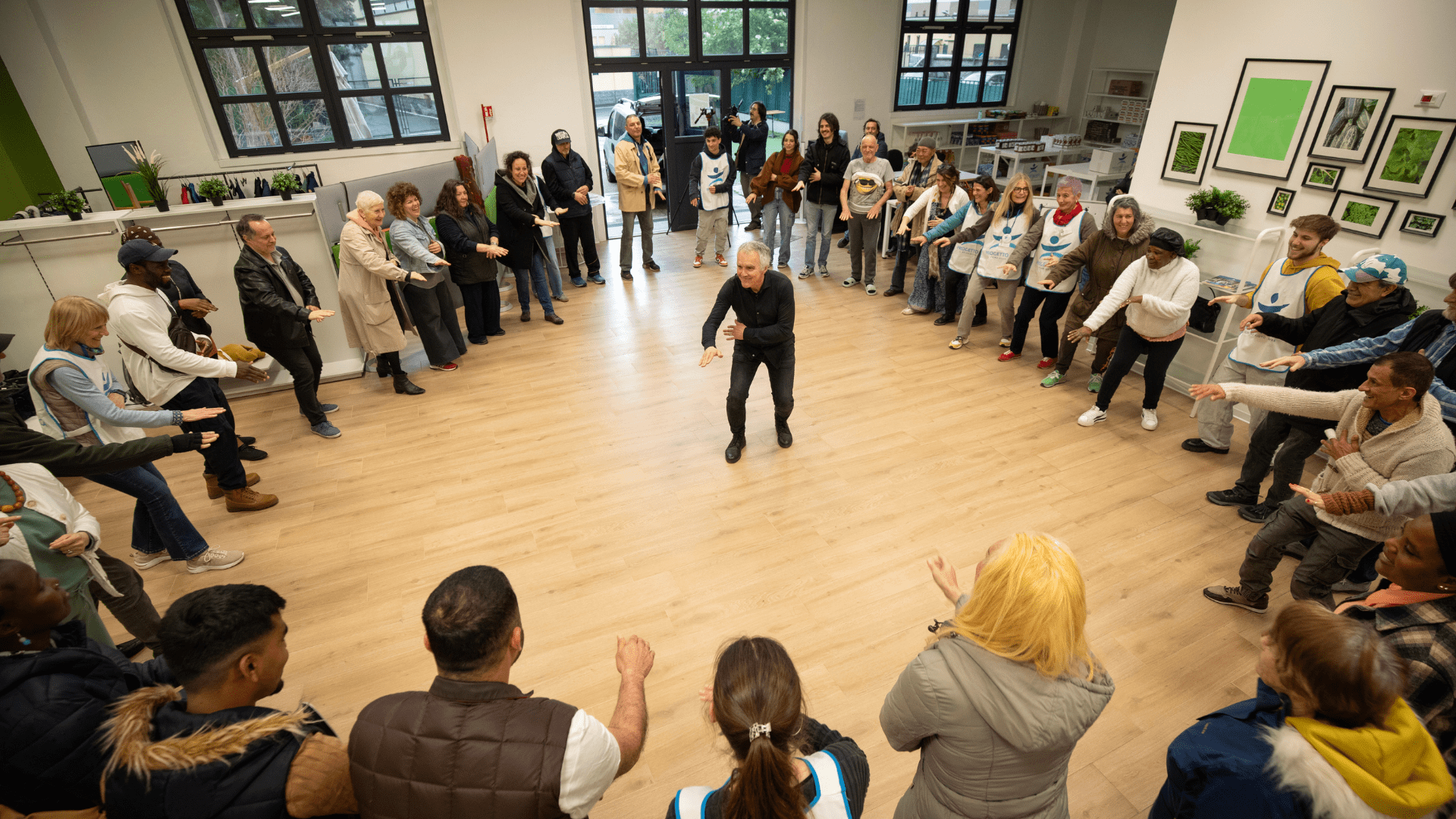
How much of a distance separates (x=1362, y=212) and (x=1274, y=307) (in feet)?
4.78

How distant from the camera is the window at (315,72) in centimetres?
763

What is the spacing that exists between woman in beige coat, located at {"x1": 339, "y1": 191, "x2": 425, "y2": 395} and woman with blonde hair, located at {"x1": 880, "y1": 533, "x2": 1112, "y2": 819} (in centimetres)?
458

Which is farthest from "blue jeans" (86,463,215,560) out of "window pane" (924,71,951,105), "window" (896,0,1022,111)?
"window pane" (924,71,951,105)

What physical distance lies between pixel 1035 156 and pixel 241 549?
11.0 m

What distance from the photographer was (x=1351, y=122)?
4.43 meters

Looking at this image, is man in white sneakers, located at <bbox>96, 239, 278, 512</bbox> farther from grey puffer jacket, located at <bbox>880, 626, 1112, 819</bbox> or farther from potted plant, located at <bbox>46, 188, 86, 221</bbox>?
grey puffer jacket, located at <bbox>880, 626, 1112, 819</bbox>

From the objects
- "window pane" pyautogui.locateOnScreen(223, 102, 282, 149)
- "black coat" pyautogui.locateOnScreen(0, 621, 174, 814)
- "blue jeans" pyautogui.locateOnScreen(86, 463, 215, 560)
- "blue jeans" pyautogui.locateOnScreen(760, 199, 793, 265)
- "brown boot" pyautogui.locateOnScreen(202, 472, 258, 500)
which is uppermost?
"window pane" pyautogui.locateOnScreen(223, 102, 282, 149)

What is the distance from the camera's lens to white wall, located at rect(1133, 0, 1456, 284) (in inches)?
159

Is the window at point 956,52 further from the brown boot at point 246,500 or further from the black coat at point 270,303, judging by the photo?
the brown boot at point 246,500

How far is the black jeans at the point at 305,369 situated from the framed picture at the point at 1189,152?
6.94m

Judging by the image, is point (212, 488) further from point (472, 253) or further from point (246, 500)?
point (472, 253)

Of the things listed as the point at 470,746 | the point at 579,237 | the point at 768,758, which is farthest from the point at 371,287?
the point at 768,758

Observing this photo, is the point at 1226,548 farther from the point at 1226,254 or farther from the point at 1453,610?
the point at 1226,254

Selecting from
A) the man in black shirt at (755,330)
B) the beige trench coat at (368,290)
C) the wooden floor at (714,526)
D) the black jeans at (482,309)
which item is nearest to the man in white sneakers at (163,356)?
the wooden floor at (714,526)
